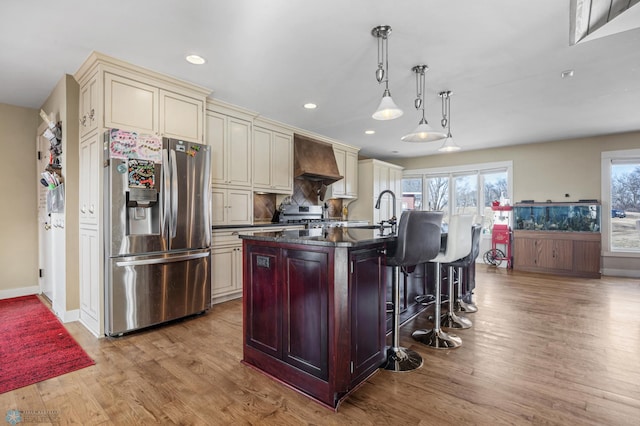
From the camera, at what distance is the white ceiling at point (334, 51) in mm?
2182

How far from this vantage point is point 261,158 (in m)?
4.62

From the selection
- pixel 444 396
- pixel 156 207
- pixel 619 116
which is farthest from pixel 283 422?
pixel 619 116

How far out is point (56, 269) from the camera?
11.3ft

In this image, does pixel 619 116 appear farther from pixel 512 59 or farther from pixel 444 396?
pixel 444 396

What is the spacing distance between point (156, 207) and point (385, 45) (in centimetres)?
258

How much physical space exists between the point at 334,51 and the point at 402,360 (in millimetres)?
2626

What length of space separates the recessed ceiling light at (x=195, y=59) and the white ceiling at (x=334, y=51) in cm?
8

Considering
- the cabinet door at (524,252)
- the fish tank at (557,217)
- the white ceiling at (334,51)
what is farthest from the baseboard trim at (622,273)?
the white ceiling at (334,51)

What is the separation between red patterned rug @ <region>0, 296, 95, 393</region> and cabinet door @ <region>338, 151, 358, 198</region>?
5003 mm

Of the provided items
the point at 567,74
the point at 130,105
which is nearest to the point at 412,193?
the point at 567,74

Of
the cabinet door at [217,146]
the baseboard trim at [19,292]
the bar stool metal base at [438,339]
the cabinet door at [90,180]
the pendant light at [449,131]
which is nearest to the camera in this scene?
the bar stool metal base at [438,339]

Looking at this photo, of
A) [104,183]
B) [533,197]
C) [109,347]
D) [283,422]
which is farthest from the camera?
[533,197]

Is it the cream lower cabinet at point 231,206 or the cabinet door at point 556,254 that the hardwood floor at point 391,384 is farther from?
the cabinet door at point 556,254

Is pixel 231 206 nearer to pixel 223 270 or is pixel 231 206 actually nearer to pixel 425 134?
pixel 223 270
